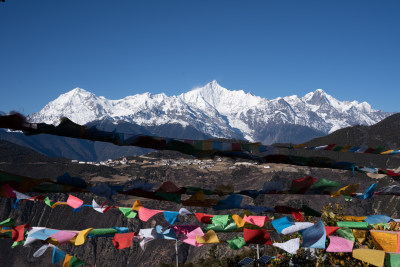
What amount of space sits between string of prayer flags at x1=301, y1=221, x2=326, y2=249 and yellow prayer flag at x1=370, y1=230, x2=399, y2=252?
739 mm

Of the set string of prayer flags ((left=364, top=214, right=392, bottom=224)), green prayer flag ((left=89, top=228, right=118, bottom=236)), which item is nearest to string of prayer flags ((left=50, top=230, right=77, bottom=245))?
green prayer flag ((left=89, top=228, right=118, bottom=236))

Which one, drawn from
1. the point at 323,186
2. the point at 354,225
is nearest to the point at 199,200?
the point at 323,186

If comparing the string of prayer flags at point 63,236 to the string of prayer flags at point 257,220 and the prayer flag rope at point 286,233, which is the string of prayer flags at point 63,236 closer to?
the prayer flag rope at point 286,233

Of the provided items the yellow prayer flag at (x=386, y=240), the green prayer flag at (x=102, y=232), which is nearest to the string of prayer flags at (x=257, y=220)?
the yellow prayer flag at (x=386, y=240)

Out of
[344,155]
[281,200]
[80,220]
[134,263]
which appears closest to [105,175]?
[80,220]

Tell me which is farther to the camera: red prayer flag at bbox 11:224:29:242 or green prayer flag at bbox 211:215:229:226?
red prayer flag at bbox 11:224:29:242

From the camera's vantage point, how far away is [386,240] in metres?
5.26

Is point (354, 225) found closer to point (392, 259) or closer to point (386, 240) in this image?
point (386, 240)

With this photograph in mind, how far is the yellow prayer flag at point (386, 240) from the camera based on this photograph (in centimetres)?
517

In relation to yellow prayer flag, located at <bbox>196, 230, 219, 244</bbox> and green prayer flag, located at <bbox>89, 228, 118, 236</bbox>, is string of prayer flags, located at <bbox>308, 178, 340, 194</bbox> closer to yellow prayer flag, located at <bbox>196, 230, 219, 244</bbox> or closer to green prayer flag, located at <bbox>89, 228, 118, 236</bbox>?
yellow prayer flag, located at <bbox>196, 230, 219, 244</bbox>

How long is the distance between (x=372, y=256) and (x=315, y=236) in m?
0.82

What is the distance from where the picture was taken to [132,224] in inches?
3829

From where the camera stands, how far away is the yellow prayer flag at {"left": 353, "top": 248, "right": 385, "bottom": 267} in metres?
4.71

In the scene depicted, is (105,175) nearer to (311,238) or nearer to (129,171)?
(129,171)
